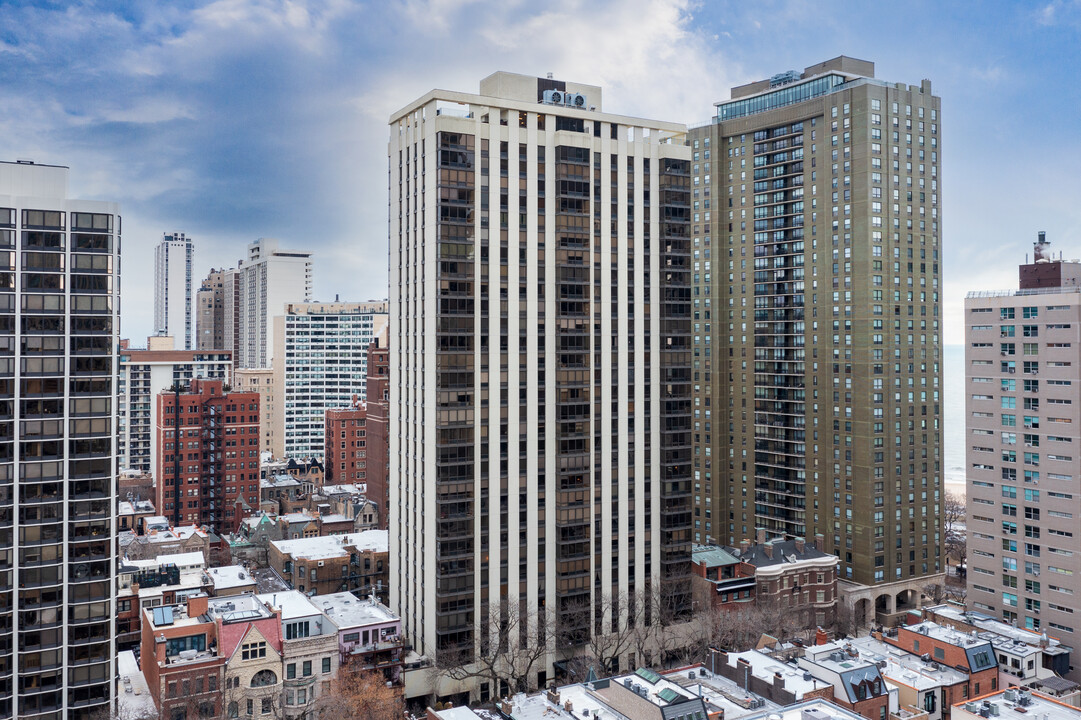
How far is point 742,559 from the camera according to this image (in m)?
128

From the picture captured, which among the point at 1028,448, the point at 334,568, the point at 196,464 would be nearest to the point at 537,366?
the point at 334,568

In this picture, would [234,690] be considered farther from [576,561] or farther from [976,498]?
[976,498]

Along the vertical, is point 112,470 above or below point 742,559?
above

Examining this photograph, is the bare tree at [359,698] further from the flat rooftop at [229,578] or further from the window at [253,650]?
the flat rooftop at [229,578]

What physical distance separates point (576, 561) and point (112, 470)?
2277 inches

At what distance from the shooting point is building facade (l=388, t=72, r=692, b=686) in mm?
106438

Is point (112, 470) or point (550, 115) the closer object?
point (112, 470)

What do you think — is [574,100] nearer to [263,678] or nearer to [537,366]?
[537,366]

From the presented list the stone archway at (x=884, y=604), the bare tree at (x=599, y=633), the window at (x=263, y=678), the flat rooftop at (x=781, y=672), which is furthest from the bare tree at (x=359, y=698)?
the stone archway at (x=884, y=604)

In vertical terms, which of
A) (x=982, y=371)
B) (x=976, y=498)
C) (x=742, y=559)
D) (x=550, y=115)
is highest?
(x=550, y=115)

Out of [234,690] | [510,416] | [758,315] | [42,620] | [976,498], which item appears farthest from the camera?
[758,315]

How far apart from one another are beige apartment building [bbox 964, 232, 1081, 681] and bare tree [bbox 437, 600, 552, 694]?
62.4m

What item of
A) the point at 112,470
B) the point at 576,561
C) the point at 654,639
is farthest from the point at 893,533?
the point at 112,470

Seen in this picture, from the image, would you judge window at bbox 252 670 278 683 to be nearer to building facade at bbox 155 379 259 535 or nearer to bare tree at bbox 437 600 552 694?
bare tree at bbox 437 600 552 694
